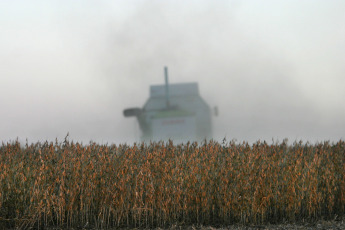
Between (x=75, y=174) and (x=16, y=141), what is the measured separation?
3.58m

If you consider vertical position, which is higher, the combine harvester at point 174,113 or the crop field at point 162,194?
the combine harvester at point 174,113

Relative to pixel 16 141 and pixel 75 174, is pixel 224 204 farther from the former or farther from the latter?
pixel 16 141

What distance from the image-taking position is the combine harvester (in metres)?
17.2

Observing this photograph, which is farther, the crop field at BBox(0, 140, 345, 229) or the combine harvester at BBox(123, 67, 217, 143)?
the combine harvester at BBox(123, 67, 217, 143)

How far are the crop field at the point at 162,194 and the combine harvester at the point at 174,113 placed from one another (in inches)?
407

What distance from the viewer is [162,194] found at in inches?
234

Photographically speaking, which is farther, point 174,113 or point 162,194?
point 174,113

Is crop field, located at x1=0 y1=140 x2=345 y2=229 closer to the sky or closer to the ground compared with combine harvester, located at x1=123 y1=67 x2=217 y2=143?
closer to the ground

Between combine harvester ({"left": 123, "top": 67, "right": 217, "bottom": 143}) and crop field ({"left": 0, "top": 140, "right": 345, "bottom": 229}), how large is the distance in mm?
10349

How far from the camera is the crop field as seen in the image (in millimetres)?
5730

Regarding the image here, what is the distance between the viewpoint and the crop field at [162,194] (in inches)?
226

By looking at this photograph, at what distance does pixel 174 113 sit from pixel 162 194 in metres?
11.6

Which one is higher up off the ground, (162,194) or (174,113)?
(174,113)

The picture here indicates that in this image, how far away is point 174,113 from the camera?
57.3 ft
